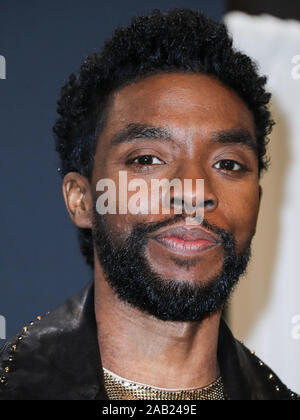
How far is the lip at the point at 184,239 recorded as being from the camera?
111cm

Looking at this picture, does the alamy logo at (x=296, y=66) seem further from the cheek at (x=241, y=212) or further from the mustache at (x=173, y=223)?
the mustache at (x=173, y=223)

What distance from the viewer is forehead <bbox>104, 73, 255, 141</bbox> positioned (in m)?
1.17

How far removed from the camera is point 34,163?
5.36 feet

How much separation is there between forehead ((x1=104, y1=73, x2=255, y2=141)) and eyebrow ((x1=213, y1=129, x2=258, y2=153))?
0.03 ft

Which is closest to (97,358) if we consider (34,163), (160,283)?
(160,283)

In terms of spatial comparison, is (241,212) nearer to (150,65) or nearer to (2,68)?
(150,65)

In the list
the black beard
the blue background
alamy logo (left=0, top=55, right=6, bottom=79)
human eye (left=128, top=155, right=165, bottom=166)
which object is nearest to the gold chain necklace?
the black beard

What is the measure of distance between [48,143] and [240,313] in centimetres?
91

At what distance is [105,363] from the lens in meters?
1.19

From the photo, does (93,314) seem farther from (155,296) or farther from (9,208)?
(9,208)

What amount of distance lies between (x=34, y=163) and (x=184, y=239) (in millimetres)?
671
